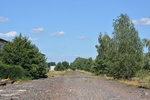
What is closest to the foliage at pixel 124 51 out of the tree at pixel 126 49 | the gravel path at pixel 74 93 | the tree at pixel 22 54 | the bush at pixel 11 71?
the tree at pixel 126 49

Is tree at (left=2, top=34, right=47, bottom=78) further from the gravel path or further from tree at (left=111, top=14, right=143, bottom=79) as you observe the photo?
the gravel path

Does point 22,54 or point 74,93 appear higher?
point 22,54

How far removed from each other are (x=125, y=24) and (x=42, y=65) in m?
17.9

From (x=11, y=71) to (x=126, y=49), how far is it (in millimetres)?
19065

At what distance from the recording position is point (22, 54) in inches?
1981

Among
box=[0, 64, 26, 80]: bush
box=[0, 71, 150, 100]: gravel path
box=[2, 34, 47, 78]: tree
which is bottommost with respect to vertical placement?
box=[0, 71, 150, 100]: gravel path

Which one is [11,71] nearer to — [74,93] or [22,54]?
[22,54]

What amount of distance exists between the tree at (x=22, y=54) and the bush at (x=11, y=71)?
9.91 feet

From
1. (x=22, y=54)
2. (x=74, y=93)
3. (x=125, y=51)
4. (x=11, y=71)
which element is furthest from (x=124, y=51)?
(x=74, y=93)

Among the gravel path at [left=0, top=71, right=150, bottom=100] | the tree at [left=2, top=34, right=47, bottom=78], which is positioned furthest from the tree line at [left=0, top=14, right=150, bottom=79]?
the gravel path at [left=0, top=71, right=150, bottom=100]

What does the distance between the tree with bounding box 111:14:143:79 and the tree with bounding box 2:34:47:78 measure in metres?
14.3

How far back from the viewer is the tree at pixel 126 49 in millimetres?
46156

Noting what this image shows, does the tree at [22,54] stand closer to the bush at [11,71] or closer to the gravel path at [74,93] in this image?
the bush at [11,71]

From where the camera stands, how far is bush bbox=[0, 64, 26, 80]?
4522 cm
